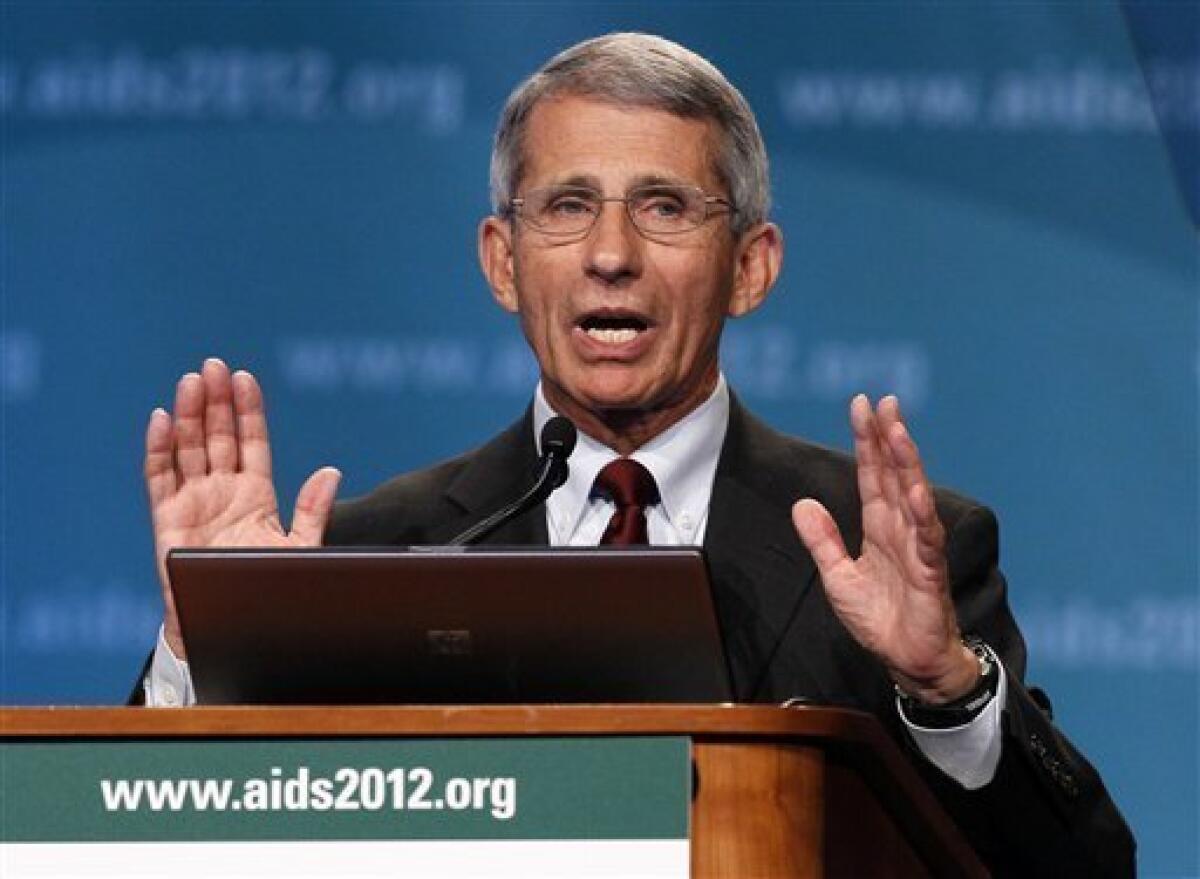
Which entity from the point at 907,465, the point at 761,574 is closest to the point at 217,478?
the point at 761,574

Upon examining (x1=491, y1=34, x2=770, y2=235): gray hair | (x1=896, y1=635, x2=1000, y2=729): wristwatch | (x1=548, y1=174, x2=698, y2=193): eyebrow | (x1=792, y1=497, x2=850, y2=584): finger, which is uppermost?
(x1=491, y1=34, x2=770, y2=235): gray hair

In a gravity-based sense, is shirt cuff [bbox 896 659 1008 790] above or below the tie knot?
below

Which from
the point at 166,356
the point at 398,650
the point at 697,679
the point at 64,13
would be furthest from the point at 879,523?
the point at 64,13

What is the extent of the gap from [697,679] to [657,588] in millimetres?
85

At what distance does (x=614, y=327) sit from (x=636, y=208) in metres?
0.14

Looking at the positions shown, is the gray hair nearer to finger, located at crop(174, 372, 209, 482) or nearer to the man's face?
the man's face

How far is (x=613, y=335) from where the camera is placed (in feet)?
9.76

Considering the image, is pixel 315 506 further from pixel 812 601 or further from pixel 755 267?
pixel 755 267

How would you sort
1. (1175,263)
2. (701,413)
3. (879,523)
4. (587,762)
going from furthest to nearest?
1. (1175,263)
2. (701,413)
3. (879,523)
4. (587,762)

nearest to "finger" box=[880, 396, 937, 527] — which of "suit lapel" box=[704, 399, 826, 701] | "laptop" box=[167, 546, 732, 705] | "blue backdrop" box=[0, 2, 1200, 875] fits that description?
"laptop" box=[167, 546, 732, 705]

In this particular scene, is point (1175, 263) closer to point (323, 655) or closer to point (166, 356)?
point (166, 356)

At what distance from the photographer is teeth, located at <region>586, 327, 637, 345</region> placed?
2969 mm

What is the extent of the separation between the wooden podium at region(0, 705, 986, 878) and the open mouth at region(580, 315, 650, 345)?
1108 millimetres

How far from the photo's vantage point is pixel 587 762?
1.84m
